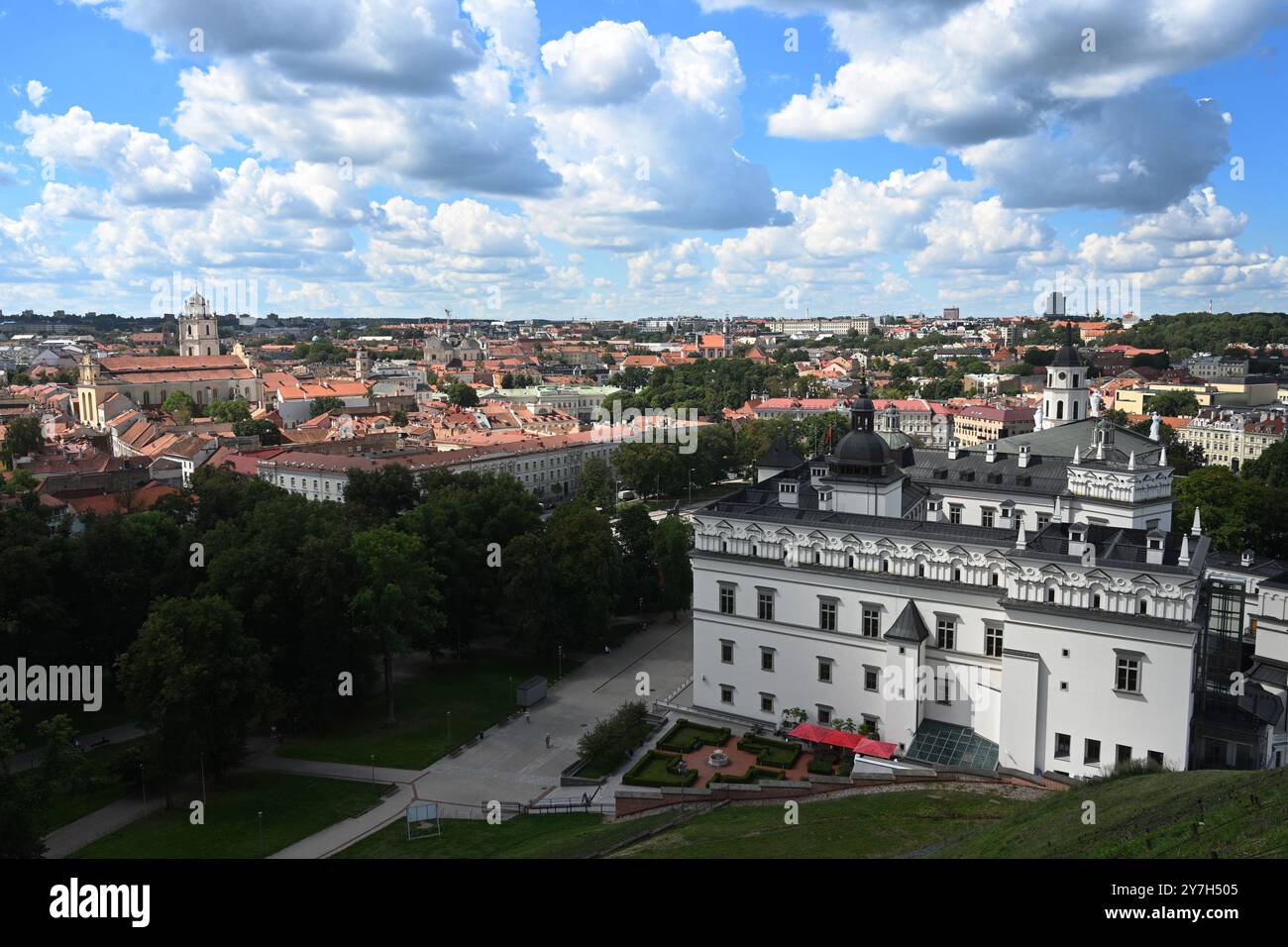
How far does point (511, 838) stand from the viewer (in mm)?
30406

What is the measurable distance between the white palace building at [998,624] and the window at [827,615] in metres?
0.08

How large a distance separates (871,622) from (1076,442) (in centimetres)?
2790

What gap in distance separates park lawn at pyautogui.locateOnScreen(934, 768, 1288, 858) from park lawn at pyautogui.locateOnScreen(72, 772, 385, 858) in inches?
867

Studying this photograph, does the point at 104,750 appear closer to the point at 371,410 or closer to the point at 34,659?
the point at 34,659

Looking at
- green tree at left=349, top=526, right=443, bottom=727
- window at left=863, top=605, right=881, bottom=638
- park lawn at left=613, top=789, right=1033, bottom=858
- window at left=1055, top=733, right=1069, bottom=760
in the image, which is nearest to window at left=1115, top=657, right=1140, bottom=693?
window at left=1055, top=733, right=1069, bottom=760

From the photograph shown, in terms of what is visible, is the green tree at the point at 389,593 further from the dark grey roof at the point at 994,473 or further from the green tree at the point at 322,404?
the green tree at the point at 322,404

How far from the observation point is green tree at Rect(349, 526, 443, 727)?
41406 mm

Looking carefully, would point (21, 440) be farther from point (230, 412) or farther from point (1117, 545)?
point (1117, 545)

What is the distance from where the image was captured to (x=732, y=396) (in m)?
168

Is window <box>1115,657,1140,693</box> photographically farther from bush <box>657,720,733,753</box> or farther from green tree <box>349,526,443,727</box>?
green tree <box>349,526,443,727</box>

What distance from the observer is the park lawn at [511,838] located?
27.4m

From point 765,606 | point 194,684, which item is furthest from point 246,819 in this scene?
point 765,606
